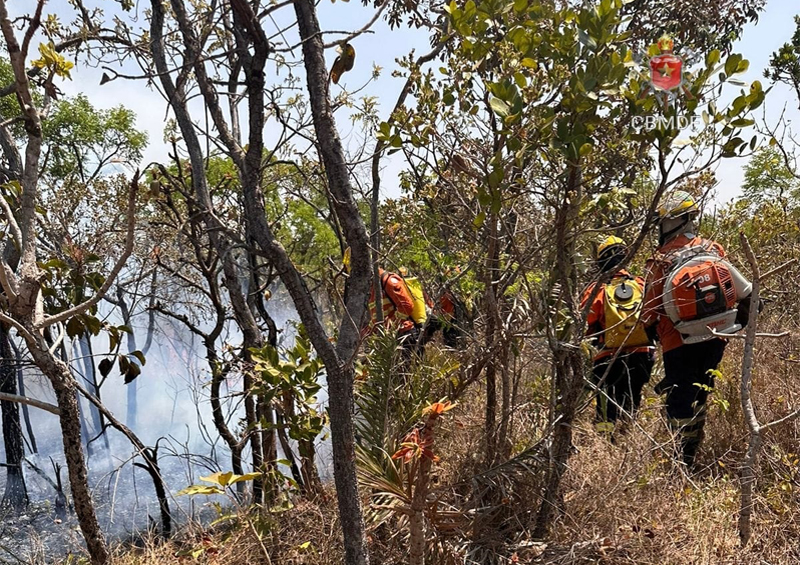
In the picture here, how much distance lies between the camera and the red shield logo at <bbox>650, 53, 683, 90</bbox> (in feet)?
5.46

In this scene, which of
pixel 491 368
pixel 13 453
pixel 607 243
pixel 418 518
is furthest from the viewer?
pixel 13 453

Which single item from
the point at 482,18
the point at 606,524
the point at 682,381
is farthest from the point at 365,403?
the point at 682,381

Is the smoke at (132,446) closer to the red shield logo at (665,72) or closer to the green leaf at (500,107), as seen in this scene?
the green leaf at (500,107)

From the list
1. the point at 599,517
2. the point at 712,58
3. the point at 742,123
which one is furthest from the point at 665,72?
the point at 599,517

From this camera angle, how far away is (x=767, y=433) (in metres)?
3.19

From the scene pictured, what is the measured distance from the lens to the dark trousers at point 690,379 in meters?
3.31

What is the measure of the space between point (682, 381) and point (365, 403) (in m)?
2.04

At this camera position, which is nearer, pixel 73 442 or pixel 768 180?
pixel 73 442

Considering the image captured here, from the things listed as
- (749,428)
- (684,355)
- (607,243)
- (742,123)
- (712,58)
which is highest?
(712,58)

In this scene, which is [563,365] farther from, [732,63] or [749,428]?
[732,63]

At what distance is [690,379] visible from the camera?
3.44 meters

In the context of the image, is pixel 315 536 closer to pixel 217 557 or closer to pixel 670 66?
pixel 217 557

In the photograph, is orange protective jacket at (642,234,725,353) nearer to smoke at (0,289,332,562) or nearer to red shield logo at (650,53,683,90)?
red shield logo at (650,53,683,90)

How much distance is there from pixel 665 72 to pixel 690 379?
2322 mm
